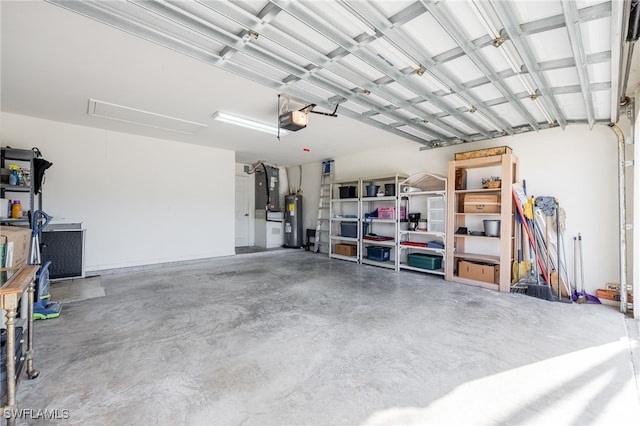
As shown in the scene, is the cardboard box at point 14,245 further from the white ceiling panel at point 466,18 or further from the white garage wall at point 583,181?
the white garage wall at point 583,181

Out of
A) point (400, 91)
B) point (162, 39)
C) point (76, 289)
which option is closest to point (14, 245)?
point (162, 39)

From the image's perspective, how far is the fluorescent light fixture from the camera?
4270mm

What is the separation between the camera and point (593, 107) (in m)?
3.36

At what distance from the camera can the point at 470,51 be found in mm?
2297

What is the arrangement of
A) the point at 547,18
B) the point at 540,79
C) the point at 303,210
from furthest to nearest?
the point at 303,210, the point at 540,79, the point at 547,18

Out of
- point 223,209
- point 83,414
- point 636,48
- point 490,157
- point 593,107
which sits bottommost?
point 83,414

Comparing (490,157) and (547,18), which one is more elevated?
(547,18)

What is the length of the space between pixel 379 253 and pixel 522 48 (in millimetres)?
4524

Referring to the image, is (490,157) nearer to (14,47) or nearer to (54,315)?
(14,47)

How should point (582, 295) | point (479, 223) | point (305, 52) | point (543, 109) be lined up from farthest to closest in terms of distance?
point (479, 223) < point (582, 295) < point (543, 109) < point (305, 52)

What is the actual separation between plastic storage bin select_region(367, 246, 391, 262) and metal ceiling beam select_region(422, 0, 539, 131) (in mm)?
3536

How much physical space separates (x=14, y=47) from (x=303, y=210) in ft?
21.7

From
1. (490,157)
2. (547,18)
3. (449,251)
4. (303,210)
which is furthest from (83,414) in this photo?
(303,210)

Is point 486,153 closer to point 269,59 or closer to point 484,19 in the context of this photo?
point 484,19
